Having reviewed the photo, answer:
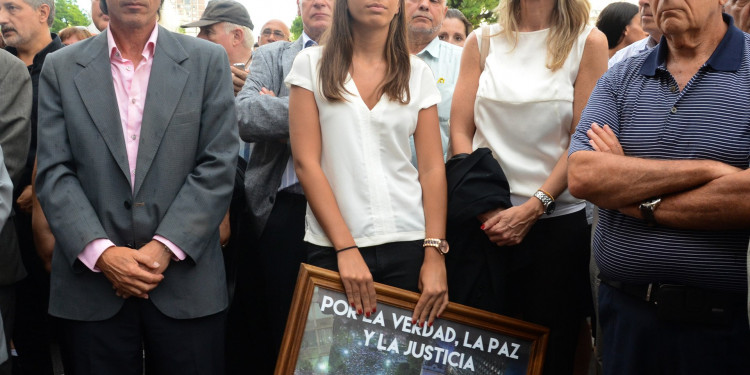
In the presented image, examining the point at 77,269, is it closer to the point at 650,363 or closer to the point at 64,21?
the point at 650,363

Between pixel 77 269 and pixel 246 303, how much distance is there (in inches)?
58.0

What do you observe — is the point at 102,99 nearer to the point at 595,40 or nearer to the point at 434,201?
the point at 434,201

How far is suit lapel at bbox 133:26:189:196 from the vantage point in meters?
3.12

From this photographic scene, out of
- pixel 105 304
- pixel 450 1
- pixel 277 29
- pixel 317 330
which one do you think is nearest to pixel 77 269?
pixel 105 304

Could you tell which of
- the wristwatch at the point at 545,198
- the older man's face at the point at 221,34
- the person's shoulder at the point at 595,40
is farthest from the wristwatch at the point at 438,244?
the older man's face at the point at 221,34

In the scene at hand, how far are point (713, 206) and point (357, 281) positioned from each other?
4.48ft

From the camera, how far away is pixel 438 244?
3201 millimetres

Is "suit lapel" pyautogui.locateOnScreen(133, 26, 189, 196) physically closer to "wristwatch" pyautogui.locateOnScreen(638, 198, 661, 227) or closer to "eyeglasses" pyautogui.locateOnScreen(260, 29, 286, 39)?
"wristwatch" pyautogui.locateOnScreen(638, 198, 661, 227)

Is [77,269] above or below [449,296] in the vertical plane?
below

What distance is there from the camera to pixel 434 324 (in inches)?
125

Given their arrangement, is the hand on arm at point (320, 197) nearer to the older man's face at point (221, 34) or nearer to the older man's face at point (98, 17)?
the older man's face at point (221, 34)

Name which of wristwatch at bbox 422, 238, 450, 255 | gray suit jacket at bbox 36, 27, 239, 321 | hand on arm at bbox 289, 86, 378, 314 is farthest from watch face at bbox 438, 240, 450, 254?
gray suit jacket at bbox 36, 27, 239, 321

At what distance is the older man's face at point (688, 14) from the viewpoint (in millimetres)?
2855

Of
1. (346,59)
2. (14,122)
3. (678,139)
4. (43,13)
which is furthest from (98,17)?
(678,139)
